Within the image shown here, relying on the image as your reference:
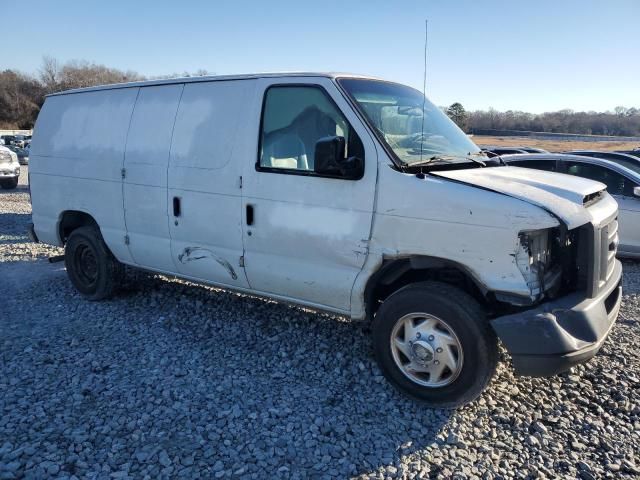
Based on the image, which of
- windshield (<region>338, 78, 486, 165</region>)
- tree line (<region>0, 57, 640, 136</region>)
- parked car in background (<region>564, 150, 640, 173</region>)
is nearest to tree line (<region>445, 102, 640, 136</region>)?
tree line (<region>0, 57, 640, 136</region>)

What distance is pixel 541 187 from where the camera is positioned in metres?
3.54

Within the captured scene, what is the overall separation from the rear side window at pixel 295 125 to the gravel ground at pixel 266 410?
167cm

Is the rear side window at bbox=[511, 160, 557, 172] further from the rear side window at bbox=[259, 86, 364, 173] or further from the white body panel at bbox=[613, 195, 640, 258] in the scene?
the rear side window at bbox=[259, 86, 364, 173]

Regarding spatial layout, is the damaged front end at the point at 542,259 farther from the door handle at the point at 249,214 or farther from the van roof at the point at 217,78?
the door handle at the point at 249,214

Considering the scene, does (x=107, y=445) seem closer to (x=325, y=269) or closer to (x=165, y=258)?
(x=325, y=269)

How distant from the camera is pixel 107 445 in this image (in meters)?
3.09

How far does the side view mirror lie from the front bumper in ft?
4.65

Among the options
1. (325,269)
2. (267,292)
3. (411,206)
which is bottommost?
(267,292)

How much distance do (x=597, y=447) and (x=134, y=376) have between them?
3300 millimetres

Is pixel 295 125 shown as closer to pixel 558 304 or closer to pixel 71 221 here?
pixel 558 304

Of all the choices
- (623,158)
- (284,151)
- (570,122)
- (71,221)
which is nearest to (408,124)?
(284,151)

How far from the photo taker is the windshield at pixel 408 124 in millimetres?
3805

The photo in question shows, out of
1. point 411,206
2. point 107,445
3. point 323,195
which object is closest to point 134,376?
point 107,445

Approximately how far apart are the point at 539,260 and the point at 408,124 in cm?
153
